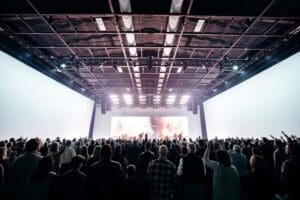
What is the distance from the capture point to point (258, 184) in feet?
9.38

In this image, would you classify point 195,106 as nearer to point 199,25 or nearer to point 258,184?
point 199,25

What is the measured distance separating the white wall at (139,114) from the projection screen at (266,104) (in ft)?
24.4

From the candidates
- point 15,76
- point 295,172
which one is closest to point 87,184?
point 295,172

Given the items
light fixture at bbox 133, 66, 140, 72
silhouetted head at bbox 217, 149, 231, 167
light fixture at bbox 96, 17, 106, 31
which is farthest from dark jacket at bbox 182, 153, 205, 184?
light fixture at bbox 133, 66, 140, 72

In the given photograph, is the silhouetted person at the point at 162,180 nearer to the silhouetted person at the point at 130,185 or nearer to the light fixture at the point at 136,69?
the silhouetted person at the point at 130,185

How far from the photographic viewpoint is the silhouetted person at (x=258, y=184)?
2.81 m

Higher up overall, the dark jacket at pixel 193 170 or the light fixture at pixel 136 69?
the light fixture at pixel 136 69

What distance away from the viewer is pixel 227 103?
16.8m

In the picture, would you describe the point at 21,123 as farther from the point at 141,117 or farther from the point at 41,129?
the point at 141,117

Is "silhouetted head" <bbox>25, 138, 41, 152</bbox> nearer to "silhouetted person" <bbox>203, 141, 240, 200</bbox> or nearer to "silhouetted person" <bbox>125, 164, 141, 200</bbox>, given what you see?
"silhouetted person" <bbox>125, 164, 141, 200</bbox>

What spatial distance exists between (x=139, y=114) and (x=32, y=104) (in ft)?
54.1

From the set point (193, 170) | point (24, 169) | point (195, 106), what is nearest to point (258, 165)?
point (193, 170)

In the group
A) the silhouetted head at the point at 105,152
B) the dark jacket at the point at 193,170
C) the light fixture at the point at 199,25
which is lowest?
the dark jacket at the point at 193,170

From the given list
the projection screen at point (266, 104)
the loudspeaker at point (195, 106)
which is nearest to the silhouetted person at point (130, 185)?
the projection screen at point (266, 104)
